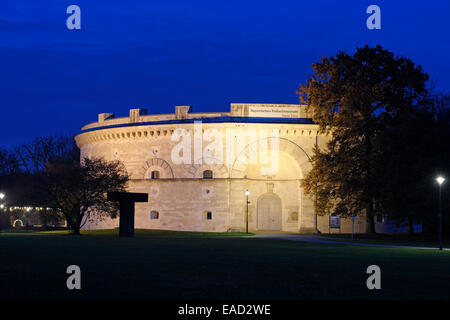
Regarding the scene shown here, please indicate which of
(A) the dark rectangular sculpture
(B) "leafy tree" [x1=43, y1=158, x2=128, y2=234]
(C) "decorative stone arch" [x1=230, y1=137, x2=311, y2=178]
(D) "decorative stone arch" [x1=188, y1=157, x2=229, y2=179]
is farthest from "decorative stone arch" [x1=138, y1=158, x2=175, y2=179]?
(A) the dark rectangular sculpture

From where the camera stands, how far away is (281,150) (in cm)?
5003

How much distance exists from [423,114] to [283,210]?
52.8ft

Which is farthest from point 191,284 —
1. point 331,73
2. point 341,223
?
point 341,223

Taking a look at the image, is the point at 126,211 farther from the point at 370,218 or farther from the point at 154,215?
the point at 370,218

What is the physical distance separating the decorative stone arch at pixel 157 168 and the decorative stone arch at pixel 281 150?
6122 mm

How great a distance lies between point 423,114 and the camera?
41.2 meters

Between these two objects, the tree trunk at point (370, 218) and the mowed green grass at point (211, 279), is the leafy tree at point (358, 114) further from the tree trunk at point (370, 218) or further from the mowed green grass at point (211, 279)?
the mowed green grass at point (211, 279)

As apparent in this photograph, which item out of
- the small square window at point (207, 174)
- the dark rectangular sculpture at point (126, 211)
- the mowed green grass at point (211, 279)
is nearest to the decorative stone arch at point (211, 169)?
the small square window at point (207, 174)

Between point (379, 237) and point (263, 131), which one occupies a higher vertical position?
point (263, 131)

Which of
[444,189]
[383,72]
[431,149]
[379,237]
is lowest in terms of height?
[379,237]

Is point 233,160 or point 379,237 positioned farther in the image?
point 233,160

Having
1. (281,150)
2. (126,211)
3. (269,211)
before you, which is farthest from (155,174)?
(126,211)

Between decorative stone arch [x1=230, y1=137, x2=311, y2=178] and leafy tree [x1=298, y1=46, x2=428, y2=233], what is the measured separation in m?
4.66

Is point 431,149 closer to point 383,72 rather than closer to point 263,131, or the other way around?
point 383,72
